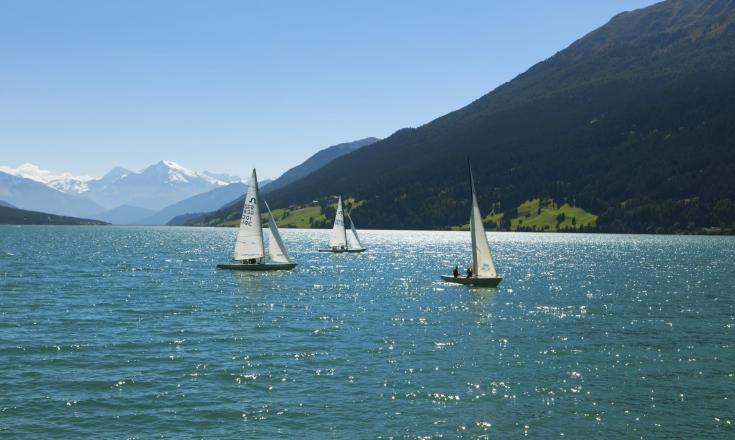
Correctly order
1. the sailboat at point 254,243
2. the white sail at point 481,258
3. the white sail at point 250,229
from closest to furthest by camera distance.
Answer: the white sail at point 481,258 → the white sail at point 250,229 → the sailboat at point 254,243

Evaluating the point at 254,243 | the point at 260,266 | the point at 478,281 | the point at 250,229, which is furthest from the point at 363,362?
the point at 260,266

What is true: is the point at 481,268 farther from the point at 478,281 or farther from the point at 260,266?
the point at 260,266

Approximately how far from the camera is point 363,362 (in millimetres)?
40250

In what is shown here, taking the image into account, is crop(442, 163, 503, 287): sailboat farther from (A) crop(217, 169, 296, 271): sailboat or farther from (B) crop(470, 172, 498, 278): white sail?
(A) crop(217, 169, 296, 271): sailboat

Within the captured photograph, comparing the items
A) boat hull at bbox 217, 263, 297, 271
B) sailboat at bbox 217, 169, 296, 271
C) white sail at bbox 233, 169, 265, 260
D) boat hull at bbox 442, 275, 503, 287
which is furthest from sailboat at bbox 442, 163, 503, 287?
white sail at bbox 233, 169, 265, 260

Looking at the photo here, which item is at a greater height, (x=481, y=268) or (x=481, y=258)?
(x=481, y=258)

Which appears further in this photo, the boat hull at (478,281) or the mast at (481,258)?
the boat hull at (478,281)

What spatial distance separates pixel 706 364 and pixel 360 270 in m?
80.0

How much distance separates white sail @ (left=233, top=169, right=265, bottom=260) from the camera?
96375 millimetres

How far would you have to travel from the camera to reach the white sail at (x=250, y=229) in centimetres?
9638

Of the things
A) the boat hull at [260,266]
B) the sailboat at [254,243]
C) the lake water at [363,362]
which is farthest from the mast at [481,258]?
the boat hull at [260,266]

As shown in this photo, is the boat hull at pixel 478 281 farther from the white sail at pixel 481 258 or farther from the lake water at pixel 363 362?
the lake water at pixel 363 362

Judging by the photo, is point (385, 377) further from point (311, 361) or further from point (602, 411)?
point (602, 411)

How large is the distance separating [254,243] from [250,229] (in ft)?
9.11
